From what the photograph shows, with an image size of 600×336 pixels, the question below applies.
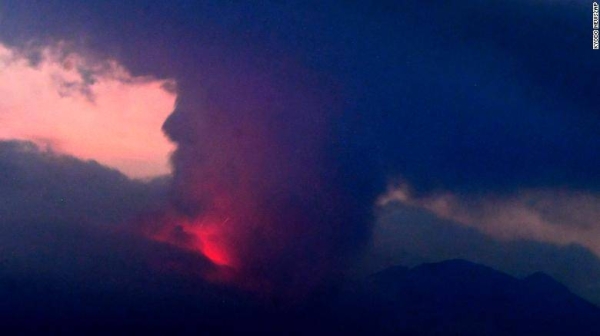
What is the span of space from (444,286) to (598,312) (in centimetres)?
141

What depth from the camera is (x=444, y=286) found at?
4500 mm

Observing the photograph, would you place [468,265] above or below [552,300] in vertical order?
above

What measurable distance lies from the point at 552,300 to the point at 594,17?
2560 mm

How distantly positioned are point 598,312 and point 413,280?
66.3 inches

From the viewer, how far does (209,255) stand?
448cm

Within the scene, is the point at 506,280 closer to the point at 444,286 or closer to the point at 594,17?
the point at 444,286

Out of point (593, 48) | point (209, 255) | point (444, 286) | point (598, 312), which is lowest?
point (598, 312)

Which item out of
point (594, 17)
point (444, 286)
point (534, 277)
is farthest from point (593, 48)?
point (444, 286)

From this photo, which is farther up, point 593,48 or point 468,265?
point 593,48

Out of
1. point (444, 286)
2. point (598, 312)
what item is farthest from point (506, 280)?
point (598, 312)

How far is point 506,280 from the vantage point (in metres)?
4.51

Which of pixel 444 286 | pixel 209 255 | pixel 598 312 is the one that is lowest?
pixel 598 312

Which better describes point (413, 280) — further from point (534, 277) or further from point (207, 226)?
point (207, 226)

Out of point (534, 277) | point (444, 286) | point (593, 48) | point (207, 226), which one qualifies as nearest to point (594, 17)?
point (593, 48)
